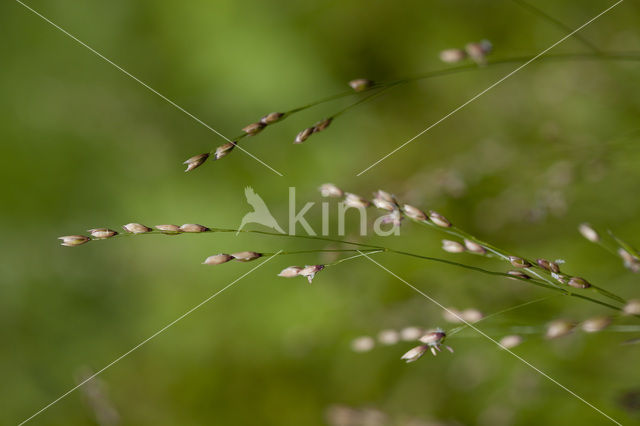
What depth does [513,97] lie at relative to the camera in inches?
88.1

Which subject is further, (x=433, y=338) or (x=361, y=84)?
Result: (x=361, y=84)

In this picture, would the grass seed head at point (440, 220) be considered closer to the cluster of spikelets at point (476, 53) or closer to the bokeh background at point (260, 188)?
the cluster of spikelets at point (476, 53)

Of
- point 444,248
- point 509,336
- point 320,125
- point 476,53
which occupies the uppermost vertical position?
point 476,53

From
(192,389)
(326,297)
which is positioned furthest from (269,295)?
(192,389)

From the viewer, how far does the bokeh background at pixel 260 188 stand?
6.30 feet

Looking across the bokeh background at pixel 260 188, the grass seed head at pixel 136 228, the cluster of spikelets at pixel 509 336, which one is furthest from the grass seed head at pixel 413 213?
the bokeh background at pixel 260 188

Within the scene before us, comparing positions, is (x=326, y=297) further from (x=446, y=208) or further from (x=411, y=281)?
(x=446, y=208)

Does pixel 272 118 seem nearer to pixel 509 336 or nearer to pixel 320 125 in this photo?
pixel 320 125

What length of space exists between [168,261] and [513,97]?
2041 millimetres

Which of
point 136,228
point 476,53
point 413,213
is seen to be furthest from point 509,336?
point 136,228

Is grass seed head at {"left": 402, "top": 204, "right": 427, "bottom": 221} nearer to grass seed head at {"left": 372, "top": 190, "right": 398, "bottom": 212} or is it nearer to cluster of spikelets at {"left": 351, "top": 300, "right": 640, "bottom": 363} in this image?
grass seed head at {"left": 372, "top": 190, "right": 398, "bottom": 212}

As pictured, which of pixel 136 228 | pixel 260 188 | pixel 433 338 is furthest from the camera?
pixel 260 188

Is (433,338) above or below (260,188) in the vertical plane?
below

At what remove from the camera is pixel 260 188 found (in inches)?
98.7
